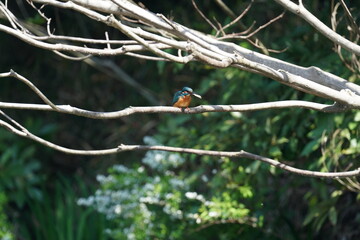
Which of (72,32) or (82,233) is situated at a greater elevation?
(72,32)

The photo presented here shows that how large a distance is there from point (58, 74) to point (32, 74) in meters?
0.26

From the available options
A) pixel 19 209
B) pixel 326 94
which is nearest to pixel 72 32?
pixel 19 209

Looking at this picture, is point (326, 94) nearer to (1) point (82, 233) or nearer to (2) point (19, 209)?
(1) point (82, 233)

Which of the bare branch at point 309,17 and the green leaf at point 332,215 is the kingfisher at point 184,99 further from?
the green leaf at point 332,215

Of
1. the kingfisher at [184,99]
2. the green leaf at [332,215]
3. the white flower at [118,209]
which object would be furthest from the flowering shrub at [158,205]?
the kingfisher at [184,99]

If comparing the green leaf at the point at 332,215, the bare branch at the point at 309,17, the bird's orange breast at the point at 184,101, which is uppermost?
the bird's orange breast at the point at 184,101

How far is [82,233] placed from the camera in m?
6.07

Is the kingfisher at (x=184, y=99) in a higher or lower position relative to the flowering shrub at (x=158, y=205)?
lower

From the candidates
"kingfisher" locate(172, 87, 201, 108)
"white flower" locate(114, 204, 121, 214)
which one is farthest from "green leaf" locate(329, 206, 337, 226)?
"white flower" locate(114, 204, 121, 214)

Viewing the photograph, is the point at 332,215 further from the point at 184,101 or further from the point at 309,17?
the point at 309,17

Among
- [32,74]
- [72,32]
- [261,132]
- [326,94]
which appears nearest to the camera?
[326,94]

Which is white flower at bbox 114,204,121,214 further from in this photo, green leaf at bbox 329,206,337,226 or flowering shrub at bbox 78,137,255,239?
green leaf at bbox 329,206,337,226

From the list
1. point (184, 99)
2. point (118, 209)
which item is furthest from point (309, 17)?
point (118, 209)

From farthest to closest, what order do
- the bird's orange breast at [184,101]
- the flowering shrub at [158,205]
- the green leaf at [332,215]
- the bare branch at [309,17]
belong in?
1. the flowering shrub at [158,205]
2. the green leaf at [332,215]
3. the bird's orange breast at [184,101]
4. the bare branch at [309,17]
